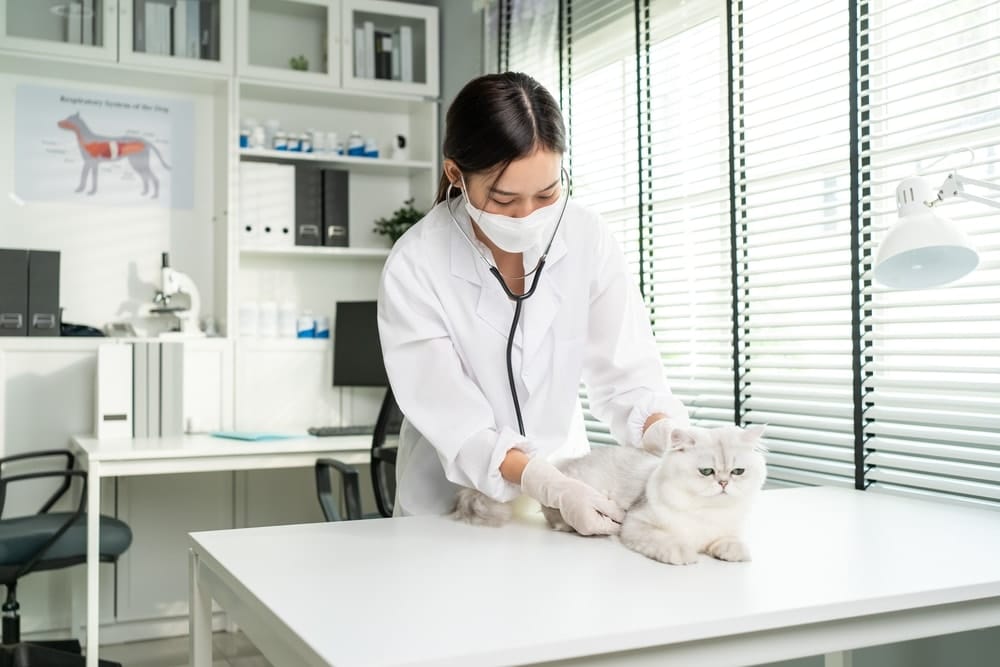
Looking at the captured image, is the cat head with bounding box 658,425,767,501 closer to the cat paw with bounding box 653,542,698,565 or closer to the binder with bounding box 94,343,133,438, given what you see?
the cat paw with bounding box 653,542,698,565

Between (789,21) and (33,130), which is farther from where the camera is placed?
(33,130)

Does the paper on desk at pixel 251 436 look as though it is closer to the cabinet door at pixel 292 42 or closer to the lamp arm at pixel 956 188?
the cabinet door at pixel 292 42

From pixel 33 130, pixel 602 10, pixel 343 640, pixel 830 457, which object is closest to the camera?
pixel 343 640

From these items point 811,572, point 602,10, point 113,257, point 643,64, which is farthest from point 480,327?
point 113,257

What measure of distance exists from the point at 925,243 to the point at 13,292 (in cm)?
307

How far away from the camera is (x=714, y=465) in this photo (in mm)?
1162

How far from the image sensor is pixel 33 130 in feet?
11.5

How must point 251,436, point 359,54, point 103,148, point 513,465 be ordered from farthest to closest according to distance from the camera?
1. point 359,54
2. point 103,148
3. point 251,436
4. point 513,465

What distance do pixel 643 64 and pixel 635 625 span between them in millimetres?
2216

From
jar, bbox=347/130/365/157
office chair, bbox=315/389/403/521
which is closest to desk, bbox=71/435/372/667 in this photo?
office chair, bbox=315/389/403/521

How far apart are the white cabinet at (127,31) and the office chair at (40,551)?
162cm

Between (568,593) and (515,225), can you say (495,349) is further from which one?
(568,593)

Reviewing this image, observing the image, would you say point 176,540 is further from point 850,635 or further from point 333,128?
point 850,635

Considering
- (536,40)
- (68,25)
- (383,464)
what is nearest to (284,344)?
(383,464)
